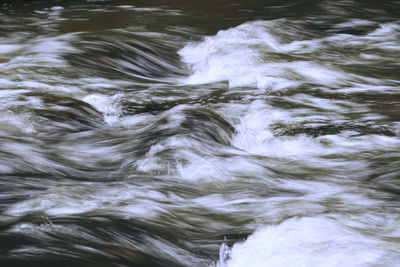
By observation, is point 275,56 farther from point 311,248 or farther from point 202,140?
point 311,248

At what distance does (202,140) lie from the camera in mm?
4750

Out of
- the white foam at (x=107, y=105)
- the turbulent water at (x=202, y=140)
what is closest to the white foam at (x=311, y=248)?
the turbulent water at (x=202, y=140)

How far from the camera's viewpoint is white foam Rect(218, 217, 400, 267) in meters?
2.98

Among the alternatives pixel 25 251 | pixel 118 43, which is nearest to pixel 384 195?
pixel 25 251

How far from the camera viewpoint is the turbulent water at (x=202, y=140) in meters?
3.13

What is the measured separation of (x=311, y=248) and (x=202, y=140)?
1815 millimetres

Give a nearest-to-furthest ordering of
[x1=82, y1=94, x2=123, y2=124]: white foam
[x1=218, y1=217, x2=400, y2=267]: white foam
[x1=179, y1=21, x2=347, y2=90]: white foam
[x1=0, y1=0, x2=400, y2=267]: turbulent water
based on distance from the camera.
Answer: [x1=218, y1=217, x2=400, y2=267]: white foam < [x1=0, y1=0, x2=400, y2=267]: turbulent water < [x1=82, y1=94, x2=123, y2=124]: white foam < [x1=179, y1=21, x2=347, y2=90]: white foam

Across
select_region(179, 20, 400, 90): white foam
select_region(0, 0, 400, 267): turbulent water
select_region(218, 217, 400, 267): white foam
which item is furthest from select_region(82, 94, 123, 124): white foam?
select_region(218, 217, 400, 267): white foam

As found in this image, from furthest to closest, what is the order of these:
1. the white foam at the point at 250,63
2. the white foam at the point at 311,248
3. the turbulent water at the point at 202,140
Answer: the white foam at the point at 250,63 < the turbulent water at the point at 202,140 < the white foam at the point at 311,248

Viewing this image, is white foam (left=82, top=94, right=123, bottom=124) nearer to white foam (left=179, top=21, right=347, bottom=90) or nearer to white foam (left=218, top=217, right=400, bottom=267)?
white foam (left=179, top=21, right=347, bottom=90)

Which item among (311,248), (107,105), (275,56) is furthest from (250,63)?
(311,248)

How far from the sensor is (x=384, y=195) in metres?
3.91

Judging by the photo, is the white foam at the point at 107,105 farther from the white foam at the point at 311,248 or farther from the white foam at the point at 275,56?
the white foam at the point at 311,248

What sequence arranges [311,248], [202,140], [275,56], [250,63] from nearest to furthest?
1. [311,248]
2. [202,140]
3. [250,63]
4. [275,56]
